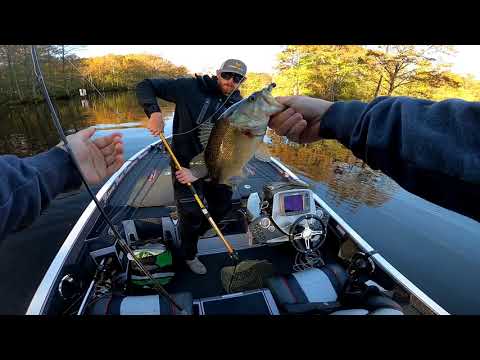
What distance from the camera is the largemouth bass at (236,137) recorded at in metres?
1.84

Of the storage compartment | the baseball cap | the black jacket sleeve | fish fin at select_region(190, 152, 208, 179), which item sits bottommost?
the storage compartment

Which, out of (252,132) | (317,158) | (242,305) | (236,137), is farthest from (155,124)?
(317,158)

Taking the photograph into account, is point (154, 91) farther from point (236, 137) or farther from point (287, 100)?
point (287, 100)

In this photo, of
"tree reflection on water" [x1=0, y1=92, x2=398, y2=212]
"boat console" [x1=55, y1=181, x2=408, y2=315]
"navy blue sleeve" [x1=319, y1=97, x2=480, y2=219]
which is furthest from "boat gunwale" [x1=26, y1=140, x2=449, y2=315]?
"tree reflection on water" [x1=0, y1=92, x2=398, y2=212]

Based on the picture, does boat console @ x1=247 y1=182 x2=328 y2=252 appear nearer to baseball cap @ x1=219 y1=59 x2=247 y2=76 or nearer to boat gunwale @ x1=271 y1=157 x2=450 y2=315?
boat gunwale @ x1=271 y1=157 x2=450 y2=315

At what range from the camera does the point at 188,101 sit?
133 inches

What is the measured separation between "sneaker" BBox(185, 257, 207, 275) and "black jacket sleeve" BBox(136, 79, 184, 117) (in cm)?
203

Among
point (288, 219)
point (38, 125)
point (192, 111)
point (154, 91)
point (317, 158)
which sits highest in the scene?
point (154, 91)

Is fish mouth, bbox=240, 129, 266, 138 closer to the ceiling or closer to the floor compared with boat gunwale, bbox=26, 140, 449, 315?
closer to the ceiling

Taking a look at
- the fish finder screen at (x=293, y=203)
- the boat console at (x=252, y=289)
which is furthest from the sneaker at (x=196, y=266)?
the fish finder screen at (x=293, y=203)

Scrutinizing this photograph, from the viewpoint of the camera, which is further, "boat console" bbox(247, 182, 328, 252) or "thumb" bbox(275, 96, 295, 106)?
"boat console" bbox(247, 182, 328, 252)

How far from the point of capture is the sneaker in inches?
147

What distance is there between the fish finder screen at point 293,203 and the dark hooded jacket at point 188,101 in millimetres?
1438

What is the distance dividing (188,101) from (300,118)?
6.47 feet
